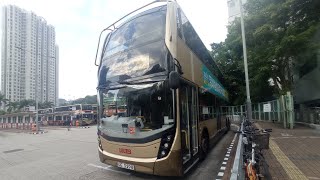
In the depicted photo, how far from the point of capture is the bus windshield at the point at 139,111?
19.3 feet

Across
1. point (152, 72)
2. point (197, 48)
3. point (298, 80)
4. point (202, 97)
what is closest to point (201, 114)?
point (202, 97)

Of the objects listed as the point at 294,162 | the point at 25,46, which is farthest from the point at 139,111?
the point at 25,46

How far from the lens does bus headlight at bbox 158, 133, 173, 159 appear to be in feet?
18.5

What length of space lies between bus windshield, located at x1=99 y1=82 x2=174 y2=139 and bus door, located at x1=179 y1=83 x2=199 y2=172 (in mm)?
417

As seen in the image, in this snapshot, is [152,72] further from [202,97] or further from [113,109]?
[202,97]

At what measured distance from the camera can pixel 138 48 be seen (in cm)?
655

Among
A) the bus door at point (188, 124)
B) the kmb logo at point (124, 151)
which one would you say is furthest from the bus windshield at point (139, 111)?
the bus door at point (188, 124)

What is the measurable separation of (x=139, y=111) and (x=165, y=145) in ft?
3.51

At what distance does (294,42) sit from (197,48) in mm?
11774

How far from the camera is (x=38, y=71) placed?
3059 centimetres

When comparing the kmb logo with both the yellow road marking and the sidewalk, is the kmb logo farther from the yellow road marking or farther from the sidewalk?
the yellow road marking

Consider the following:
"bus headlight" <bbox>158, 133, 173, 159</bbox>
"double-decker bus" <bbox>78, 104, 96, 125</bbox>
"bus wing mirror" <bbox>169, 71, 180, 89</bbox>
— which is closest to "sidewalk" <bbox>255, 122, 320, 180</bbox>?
"bus headlight" <bbox>158, 133, 173, 159</bbox>

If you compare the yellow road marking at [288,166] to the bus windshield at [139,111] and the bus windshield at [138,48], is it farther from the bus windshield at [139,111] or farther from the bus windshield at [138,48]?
the bus windshield at [138,48]

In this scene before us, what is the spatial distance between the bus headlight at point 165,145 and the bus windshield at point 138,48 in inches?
59.8
